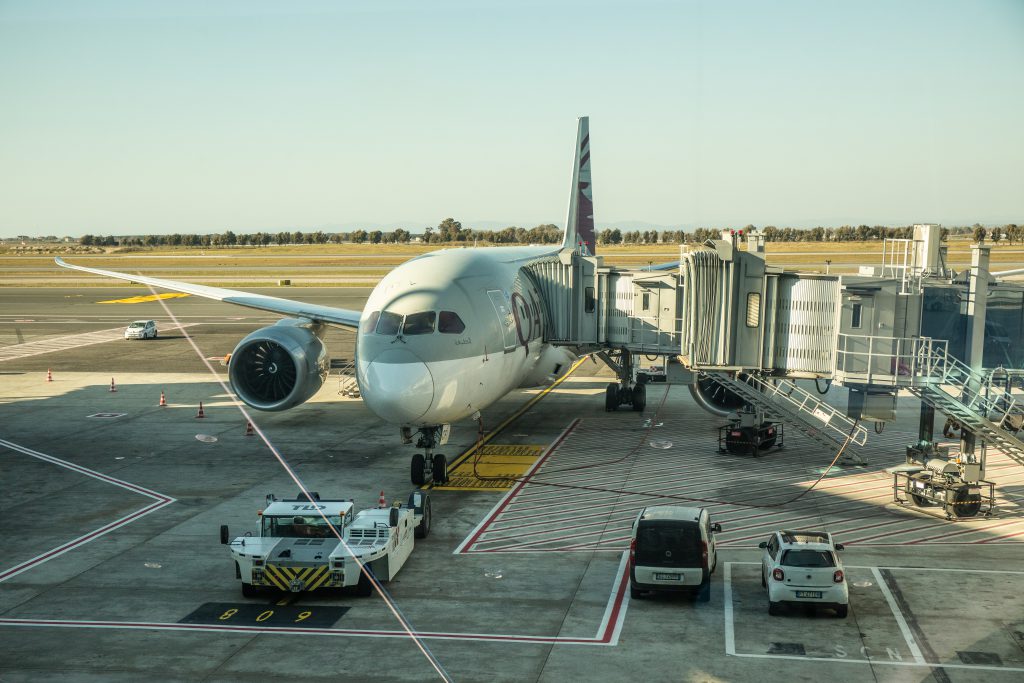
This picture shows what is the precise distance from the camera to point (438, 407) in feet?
90.9

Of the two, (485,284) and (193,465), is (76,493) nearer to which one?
(193,465)

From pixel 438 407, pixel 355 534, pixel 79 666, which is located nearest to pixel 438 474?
pixel 438 407

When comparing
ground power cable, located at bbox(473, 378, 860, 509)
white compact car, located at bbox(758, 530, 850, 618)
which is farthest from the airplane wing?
white compact car, located at bbox(758, 530, 850, 618)

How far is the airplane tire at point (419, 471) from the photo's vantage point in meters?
30.3

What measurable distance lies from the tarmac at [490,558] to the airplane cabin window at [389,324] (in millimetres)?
5216

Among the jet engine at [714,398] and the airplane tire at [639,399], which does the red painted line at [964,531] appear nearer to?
the jet engine at [714,398]

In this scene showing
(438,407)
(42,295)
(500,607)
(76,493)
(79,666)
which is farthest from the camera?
(42,295)

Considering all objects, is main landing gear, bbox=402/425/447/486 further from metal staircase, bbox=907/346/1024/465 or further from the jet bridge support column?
the jet bridge support column

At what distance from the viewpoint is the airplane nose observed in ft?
87.8

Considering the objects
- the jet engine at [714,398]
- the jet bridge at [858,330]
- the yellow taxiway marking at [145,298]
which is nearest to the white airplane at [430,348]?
the jet bridge at [858,330]

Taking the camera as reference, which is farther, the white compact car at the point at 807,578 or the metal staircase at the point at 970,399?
the metal staircase at the point at 970,399

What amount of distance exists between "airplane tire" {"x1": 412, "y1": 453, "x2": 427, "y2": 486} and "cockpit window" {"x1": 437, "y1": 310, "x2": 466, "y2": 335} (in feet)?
14.8

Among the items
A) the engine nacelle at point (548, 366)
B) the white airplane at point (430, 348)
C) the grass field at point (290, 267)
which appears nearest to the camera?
the white airplane at point (430, 348)

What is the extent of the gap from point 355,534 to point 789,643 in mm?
9590
